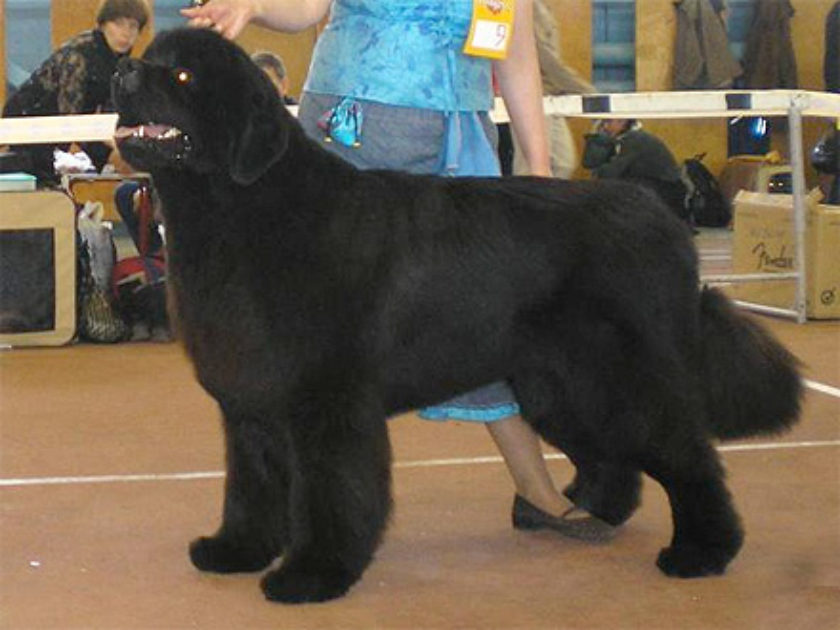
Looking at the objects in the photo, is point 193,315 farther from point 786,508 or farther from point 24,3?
point 24,3

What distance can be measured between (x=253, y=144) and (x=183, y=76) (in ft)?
0.58

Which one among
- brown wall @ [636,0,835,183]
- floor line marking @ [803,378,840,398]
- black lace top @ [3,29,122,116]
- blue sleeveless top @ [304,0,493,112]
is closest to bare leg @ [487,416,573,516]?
blue sleeveless top @ [304,0,493,112]

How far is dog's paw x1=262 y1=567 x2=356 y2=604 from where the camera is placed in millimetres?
2889

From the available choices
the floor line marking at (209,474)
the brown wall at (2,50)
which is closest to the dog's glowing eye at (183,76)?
the floor line marking at (209,474)

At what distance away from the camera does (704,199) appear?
11.6 m

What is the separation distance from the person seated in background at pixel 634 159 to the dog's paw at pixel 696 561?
6.74 m

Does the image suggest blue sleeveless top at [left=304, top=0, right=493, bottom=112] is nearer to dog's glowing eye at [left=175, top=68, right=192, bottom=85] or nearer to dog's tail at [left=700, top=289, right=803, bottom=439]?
dog's glowing eye at [left=175, top=68, right=192, bottom=85]

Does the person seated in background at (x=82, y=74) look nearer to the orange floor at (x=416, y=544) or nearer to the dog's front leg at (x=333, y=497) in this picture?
the orange floor at (x=416, y=544)

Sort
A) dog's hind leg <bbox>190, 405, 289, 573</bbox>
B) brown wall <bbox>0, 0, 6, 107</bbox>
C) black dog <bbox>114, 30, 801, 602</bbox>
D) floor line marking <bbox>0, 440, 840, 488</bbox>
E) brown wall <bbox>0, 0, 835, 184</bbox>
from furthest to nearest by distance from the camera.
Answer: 1. brown wall <bbox>0, 0, 835, 184</bbox>
2. brown wall <bbox>0, 0, 6, 107</bbox>
3. floor line marking <bbox>0, 440, 840, 488</bbox>
4. dog's hind leg <bbox>190, 405, 289, 573</bbox>
5. black dog <bbox>114, 30, 801, 602</bbox>

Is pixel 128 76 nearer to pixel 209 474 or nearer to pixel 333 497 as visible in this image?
pixel 333 497

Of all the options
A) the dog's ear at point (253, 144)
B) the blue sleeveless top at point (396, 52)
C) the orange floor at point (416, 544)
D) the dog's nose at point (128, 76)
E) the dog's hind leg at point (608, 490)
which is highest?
the blue sleeveless top at point (396, 52)

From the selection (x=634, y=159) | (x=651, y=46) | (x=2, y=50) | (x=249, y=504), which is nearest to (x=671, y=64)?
(x=651, y=46)

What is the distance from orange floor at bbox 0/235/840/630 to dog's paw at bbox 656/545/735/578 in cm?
3

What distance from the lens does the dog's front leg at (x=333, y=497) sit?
282 centimetres
